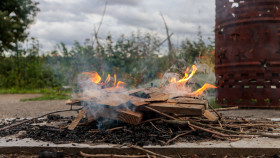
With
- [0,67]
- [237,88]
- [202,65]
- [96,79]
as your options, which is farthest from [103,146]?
[0,67]

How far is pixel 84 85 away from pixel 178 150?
5.38 ft

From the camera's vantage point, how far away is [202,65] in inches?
328

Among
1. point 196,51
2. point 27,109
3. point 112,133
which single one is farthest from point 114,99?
point 196,51

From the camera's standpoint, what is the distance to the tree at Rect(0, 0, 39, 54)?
11297 millimetres

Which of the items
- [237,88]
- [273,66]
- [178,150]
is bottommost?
[178,150]

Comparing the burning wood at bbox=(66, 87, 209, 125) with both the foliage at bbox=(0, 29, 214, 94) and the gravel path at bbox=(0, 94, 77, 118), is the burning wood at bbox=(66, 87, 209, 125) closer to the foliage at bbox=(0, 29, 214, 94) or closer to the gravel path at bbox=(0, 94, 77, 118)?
the gravel path at bbox=(0, 94, 77, 118)

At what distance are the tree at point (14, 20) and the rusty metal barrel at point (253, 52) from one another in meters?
9.52

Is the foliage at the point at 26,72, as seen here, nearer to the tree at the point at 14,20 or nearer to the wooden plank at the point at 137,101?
the tree at the point at 14,20

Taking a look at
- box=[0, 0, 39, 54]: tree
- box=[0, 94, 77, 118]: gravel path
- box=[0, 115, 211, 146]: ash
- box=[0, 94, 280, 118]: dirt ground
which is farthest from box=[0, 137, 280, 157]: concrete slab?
box=[0, 0, 39, 54]: tree

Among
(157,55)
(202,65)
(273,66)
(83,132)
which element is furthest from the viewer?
(157,55)

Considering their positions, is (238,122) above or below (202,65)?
below

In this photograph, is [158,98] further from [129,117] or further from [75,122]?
[75,122]

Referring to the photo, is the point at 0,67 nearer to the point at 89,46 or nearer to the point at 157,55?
the point at 89,46

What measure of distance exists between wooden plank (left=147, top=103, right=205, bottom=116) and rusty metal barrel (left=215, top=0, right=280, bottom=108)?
8.73 feet
